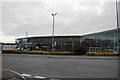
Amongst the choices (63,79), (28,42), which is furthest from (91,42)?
(28,42)

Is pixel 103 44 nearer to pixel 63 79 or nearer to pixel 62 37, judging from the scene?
pixel 62 37

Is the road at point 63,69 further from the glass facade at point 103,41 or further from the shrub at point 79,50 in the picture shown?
the glass facade at point 103,41

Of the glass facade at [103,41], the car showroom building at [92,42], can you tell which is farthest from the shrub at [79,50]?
the glass facade at [103,41]

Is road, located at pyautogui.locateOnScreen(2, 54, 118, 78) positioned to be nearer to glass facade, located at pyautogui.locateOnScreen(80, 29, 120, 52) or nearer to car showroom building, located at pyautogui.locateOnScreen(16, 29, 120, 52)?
car showroom building, located at pyautogui.locateOnScreen(16, 29, 120, 52)

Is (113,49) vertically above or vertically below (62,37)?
below

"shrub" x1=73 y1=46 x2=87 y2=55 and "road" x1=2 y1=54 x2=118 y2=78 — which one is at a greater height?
"shrub" x1=73 y1=46 x2=87 y2=55

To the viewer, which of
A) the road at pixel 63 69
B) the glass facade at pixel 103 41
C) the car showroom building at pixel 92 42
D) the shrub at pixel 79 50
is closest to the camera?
the road at pixel 63 69

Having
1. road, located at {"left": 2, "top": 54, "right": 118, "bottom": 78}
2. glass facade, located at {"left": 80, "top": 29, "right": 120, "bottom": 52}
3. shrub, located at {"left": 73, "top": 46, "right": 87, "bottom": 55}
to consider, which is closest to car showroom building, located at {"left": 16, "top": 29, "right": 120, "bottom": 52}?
glass facade, located at {"left": 80, "top": 29, "right": 120, "bottom": 52}

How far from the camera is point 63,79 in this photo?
676 centimetres

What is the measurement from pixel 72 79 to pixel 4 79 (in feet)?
10.7

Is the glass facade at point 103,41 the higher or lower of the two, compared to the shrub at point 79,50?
higher

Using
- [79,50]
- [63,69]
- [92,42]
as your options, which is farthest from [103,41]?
[63,69]

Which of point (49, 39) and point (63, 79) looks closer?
point (63, 79)

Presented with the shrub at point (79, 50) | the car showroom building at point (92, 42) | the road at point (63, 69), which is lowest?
A: the road at point (63, 69)
